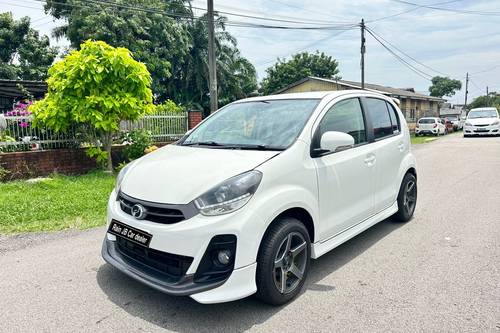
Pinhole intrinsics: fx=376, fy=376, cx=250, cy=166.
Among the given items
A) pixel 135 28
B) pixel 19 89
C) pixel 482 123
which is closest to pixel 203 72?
pixel 135 28

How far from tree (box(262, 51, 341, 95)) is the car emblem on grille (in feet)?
132

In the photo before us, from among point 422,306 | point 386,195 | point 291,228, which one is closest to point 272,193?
point 291,228

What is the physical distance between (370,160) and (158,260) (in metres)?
2.51

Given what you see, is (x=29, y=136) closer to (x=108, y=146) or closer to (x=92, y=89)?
(x=108, y=146)

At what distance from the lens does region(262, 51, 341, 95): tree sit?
42697mm

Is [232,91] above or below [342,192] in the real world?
above

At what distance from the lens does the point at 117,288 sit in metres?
3.39

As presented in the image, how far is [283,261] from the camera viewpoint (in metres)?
3.07

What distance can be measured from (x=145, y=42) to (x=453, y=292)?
73.9 ft

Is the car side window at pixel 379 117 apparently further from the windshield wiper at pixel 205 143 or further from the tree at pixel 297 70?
the tree at pixel 297 70

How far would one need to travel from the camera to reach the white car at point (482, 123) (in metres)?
22.3

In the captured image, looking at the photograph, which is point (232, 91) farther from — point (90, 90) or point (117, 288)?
point (117, 288)

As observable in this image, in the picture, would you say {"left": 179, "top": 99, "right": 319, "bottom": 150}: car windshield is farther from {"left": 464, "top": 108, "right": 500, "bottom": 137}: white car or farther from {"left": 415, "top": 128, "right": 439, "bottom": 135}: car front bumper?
{"left": 415, "top": 128, "right": 439, "bottom": 135}: car front bumper

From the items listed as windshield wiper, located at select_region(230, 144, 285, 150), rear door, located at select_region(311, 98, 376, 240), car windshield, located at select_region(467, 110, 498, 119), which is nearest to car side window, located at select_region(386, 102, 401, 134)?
rear door, located at select_region(311, 98, 376, 240)
